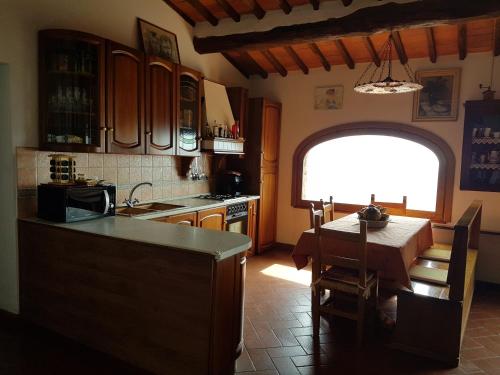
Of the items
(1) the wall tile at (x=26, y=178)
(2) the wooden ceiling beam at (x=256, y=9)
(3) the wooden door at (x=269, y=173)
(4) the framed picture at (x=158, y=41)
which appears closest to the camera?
(1) the wall tile at (x=26, y=178)

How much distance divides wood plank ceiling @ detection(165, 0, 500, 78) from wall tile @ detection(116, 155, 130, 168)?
180cm

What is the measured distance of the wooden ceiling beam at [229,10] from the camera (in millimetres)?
4035

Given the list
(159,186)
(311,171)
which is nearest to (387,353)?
(159,186)

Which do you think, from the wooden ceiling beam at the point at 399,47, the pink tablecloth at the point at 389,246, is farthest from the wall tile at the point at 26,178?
the wooden ceiling beam at the point at 399,47

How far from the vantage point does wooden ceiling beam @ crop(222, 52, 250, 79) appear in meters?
5.01

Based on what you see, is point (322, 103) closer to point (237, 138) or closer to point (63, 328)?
point (237, 138)

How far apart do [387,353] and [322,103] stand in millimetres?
3338

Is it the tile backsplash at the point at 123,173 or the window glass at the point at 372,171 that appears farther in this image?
the window glass at the point at 372,171

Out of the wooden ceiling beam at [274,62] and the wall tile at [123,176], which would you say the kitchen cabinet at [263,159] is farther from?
the wall tile at [123,176]

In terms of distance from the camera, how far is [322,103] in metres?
5.05

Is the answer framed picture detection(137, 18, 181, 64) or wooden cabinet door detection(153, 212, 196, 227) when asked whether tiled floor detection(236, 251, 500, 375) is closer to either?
wooden cabinet door detection(153, 212, 196, 227)

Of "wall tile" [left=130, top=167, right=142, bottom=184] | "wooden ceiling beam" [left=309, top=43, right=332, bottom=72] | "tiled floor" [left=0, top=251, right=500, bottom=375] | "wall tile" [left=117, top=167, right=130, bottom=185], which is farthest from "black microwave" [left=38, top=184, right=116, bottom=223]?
"wooden ceiling beam" [left=309, top=43, right=332, bottom=72]

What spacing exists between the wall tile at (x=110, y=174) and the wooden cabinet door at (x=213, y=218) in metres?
0.89

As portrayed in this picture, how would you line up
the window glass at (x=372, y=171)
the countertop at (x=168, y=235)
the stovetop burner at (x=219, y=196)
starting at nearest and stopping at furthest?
the countertop at (x=168, y=235)
the stovetop burner at (x=219, y=196)
the window glass at (x=372, y=171)
